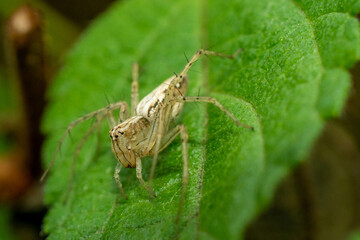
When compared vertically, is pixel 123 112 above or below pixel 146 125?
above

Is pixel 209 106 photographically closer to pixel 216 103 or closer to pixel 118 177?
pixel 216 103

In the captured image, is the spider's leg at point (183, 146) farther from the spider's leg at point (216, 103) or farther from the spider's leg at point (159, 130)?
the spider's leg at point (216, 103)

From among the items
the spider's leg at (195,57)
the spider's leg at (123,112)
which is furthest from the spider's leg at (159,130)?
the spider's leg at (123,112)

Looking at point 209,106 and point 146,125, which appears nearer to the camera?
point 209,106

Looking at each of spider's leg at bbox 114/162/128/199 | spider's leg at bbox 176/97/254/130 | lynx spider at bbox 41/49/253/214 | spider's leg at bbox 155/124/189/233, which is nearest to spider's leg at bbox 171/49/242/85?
lynx spider at bbox 41/49/253/214

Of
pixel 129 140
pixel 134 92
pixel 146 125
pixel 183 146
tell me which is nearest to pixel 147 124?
pixel 146 125

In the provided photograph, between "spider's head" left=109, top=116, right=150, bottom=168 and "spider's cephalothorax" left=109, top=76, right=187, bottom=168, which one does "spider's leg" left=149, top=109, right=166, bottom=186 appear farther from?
"spider's head" left=109, top=116, right=150, bottom=168
